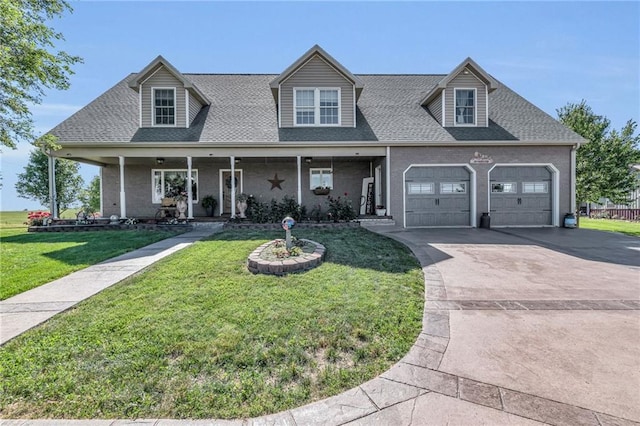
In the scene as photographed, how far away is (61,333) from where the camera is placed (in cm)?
324

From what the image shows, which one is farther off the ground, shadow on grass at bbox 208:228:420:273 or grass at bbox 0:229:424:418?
shadow on grass at bbox 208:228:420:273

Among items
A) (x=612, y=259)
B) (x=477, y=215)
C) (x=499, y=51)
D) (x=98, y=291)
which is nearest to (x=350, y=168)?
(x=477, y=215)

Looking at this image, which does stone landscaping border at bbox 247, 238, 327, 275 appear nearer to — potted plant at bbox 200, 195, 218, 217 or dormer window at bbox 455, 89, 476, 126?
potted plant at bbox 200, 195, 218, 217

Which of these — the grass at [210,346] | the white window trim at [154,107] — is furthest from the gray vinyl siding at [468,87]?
the white window trim at [154,107]

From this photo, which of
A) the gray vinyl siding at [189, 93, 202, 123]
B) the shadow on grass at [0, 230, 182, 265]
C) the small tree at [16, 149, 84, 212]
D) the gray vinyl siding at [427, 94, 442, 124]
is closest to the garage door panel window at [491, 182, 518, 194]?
the gray vinyl siding at [427, 94, 442, 124]

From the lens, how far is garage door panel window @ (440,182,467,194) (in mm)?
12320

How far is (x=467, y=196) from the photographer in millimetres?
12367

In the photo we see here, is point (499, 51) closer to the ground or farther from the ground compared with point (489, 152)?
farther from the ground

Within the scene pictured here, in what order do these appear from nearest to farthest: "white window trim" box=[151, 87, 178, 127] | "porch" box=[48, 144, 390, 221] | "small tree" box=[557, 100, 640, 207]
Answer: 1. "white window trim" box=[151, 87, 178, 127]
2. "porch" box=[48, 144, 390, 221]
3. "small tree" box=[557, 100, 640, 207]

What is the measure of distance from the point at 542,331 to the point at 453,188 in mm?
9770

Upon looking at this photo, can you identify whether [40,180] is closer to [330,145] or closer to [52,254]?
[52,254]

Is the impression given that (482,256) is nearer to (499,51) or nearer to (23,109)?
(499,51)

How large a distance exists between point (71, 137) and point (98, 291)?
1036cm

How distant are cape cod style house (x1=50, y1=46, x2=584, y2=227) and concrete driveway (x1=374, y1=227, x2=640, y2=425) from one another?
551 cm
